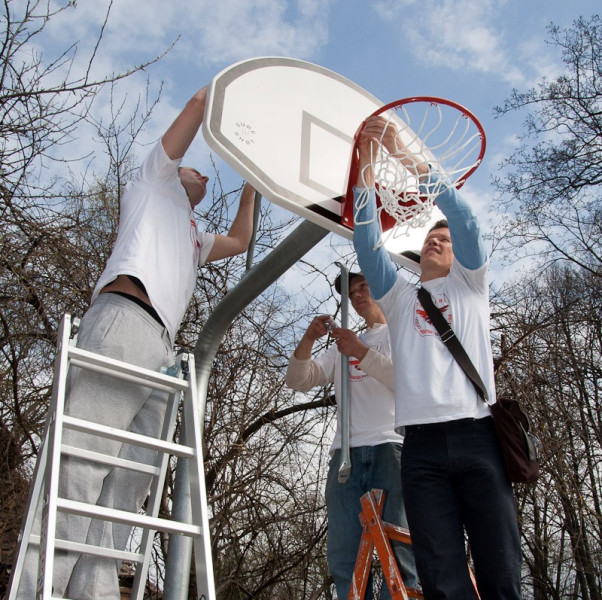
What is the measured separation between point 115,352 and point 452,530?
1265mm

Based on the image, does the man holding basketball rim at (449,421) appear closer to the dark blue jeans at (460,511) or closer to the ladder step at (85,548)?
the dark blue jeans at (460,511)

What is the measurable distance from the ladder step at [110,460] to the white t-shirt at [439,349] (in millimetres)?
885

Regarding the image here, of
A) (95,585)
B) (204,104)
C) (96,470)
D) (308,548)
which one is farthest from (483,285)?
(308,548)

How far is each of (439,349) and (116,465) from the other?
1.21 meters

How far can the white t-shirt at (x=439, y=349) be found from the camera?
90.7 inches

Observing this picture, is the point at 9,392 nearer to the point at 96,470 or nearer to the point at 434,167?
the point at 96,470

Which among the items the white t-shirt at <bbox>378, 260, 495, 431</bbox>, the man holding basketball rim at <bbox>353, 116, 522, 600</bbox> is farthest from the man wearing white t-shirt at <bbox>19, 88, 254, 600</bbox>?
the white t-shirt at <bbox>378, 260, 495, 431</bbox>

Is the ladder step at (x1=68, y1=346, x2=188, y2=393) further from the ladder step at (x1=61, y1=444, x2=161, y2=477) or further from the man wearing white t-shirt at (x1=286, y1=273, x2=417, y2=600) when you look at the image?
the man wearing white t-shirt at (x1=286, y1=273, x2=417, y2=600)

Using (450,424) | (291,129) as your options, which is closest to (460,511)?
(450,424)

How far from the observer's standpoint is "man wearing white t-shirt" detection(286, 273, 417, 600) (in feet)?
8.91

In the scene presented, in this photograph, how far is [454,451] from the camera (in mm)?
2201

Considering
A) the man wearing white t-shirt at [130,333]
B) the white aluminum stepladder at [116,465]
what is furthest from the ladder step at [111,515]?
the man wearing white t-shirt at [130,333]

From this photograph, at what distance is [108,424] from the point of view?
7.06 ft

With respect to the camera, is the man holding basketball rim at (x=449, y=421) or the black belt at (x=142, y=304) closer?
the man holding basketball rim at (x=449, y=421)
